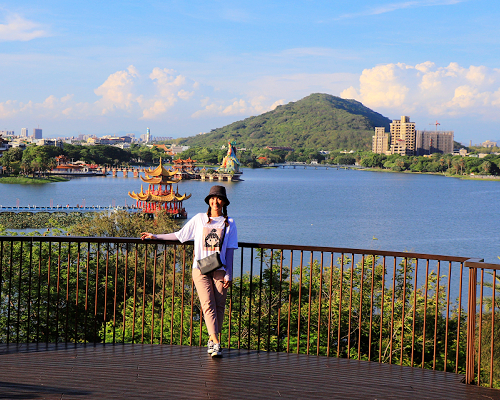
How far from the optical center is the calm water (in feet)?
116

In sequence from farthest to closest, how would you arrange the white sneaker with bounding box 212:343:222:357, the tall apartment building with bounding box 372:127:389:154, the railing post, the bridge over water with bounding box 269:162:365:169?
1. the tall apartment building with bounding box 372:127:389:154
2. the bridge over water with bounding box 269:162:365:169
3. the white sneaker with bounding box 212:343:222:357
4. the railing post

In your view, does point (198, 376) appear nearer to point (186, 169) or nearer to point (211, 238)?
point (211, 238)

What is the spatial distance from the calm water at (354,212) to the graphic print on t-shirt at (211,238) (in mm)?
28352

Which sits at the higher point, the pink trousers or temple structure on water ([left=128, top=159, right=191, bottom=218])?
the pink trousers

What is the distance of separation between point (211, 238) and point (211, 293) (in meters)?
0.35

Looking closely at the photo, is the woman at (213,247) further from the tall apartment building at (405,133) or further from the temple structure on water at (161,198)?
the tall apartment building at (405,133)

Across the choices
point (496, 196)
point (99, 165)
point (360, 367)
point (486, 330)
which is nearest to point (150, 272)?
point (486, 330)

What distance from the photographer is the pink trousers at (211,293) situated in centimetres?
335

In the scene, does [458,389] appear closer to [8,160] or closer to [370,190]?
[370,190]

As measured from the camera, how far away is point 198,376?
10.1ft

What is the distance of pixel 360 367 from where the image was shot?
3.38 metres

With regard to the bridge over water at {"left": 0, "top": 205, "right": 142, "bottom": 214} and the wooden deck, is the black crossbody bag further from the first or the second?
the bridge over water at {"left": 0, "top": 205, "right": 142, "bottom": 214}

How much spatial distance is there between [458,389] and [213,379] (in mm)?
1396

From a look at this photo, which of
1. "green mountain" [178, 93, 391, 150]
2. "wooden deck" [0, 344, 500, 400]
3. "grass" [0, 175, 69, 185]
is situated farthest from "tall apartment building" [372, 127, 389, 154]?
"wooden deck" [0, 344, 500, 400]
